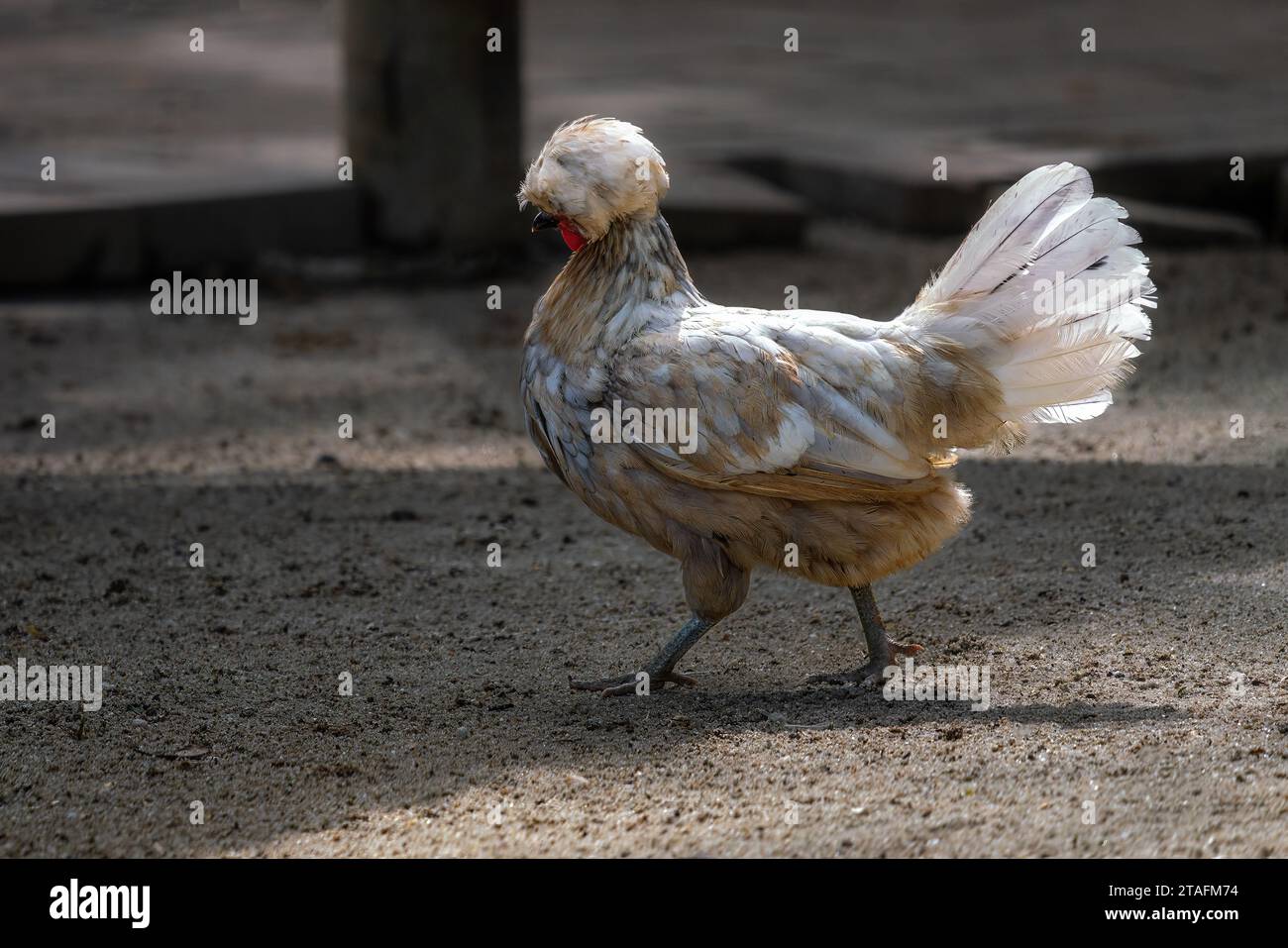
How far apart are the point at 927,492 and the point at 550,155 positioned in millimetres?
1399

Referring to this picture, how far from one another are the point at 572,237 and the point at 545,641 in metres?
1.35

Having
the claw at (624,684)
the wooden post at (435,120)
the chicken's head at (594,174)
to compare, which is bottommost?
the claw at (624,684)

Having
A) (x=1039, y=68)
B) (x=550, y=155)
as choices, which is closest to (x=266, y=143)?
(x=1039, y=68)

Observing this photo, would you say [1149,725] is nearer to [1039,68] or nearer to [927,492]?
[927,492]

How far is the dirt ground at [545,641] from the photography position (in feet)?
12.3

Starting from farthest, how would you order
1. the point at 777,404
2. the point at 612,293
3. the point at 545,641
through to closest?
the point at 545,641
the point at 612,293
the point at 777,404

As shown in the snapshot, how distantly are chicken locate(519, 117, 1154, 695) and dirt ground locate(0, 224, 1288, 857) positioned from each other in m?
0.53

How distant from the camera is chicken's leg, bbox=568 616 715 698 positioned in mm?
4539

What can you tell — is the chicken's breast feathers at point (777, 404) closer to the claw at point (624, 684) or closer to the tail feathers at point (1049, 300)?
the tail feathers at point (1049, 300)

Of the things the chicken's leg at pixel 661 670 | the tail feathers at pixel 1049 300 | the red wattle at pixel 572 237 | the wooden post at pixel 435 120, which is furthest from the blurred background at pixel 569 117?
the tail feathers at pixel 1049 300

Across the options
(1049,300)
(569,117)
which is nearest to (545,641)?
(1049,300)

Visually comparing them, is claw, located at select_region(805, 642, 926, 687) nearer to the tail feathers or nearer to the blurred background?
the tail feathers

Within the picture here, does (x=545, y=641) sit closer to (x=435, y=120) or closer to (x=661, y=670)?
(x=661, y=670)

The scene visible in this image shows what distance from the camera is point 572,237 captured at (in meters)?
4.54
